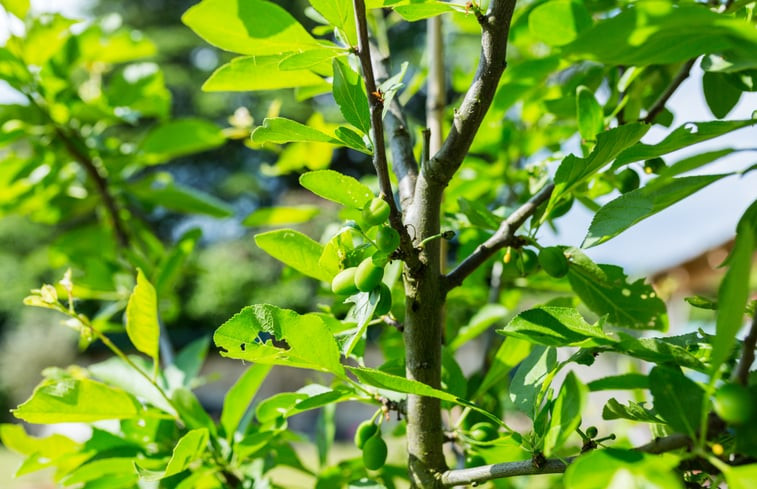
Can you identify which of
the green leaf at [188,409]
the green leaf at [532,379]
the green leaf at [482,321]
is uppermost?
the green leaf at [532,379]

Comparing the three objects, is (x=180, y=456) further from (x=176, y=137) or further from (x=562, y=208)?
(x=176, y=137)

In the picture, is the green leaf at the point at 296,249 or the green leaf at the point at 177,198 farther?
the green leaf at the point at 177,198

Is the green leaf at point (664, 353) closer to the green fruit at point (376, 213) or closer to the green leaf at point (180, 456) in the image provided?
the green fruit at point (376, 213)

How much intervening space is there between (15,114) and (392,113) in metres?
0.65

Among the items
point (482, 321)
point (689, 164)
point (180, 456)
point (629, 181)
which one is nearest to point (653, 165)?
point (629, 181)

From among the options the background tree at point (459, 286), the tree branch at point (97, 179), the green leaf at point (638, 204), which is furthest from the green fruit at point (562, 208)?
the tree branch at point (97, 179)

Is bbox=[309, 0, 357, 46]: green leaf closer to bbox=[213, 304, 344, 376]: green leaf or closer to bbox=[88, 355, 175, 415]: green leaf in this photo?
bbox=[213, 304, 344, 376]: green leaf

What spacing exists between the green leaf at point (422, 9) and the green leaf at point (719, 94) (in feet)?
0.89

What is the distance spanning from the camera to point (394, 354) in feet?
2.06

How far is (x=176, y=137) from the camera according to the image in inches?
38.4

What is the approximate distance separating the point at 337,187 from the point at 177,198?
0.66 meters

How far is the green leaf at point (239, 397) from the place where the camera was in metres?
0.60

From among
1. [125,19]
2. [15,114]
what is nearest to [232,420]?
[15,114]

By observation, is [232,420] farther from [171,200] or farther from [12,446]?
[171,200]
